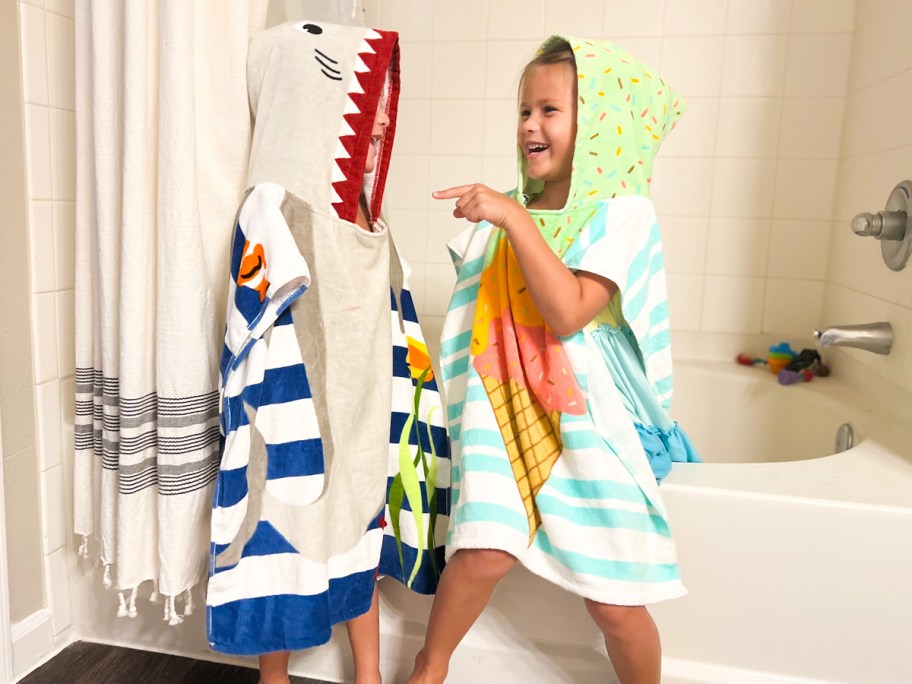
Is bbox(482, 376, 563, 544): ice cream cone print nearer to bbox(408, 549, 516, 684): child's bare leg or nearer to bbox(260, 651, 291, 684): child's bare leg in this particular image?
bbox(408, 549, 516, 684): child's bare leg

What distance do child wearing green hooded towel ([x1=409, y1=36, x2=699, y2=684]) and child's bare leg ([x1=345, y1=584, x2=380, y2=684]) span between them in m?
0.07

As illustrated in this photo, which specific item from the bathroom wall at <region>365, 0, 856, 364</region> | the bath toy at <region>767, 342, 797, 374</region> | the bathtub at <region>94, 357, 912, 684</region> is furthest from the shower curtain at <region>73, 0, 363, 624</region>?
the bath toy at <region>767, 342, 797, 374</region>

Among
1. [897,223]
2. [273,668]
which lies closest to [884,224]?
A: [897,223]

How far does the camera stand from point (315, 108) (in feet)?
3.28

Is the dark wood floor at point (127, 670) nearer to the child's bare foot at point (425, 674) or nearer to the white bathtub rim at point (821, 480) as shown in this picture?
the child's bare foot at point (425, 674)

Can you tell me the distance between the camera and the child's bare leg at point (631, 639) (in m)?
1.04

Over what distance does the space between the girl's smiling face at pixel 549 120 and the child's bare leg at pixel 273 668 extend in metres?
0.81

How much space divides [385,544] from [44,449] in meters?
0.57

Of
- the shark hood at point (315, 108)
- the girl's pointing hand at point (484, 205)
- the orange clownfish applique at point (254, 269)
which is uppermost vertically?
the shark hood at point (315, 108)

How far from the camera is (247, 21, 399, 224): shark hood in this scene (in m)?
1.00

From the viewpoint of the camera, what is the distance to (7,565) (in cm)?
116

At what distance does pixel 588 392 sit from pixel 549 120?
1.37ft

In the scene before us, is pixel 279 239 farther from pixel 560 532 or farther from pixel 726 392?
pixel 726 392

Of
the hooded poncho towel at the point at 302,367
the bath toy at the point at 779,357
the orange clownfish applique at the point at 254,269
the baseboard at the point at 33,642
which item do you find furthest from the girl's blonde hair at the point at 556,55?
the baseboard at the point at 33,642
